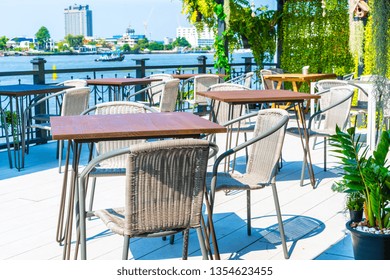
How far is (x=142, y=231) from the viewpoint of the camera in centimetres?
244

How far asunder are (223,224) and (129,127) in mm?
1196

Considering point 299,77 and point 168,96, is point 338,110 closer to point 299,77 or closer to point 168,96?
point 168,96

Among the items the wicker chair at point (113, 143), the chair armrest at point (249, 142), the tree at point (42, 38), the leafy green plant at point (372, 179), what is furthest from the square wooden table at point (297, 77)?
the tree at point (42, 38)

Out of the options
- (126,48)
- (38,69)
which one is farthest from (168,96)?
(126,48)

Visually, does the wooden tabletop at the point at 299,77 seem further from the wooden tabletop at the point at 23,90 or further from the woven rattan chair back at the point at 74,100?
the woven rattan chair back at the point at 74,100

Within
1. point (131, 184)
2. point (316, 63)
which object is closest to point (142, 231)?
point (131, 184)

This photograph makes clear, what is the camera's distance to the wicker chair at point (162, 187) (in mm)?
2316

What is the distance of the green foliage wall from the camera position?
36.7 ft

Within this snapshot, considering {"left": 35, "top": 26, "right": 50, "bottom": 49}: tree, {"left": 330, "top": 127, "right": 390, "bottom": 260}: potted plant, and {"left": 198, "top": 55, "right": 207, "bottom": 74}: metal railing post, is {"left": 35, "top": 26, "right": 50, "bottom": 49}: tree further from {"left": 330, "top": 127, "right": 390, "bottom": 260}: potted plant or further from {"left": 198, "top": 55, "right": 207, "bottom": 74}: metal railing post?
{"left": 330, "top": 127, "right": 390, "bottom": 260}: potted plant

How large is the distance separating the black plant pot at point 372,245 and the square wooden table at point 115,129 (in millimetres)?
884

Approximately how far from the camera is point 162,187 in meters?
2.40

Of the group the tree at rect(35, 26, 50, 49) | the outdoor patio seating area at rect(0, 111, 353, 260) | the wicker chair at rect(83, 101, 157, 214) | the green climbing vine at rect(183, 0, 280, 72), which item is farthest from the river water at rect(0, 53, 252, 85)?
the wicker chair at rect(83, 101, 157, 214)

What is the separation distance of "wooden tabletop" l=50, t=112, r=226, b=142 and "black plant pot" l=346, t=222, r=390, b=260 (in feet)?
2.92

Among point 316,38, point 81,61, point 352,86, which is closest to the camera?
point 352,86
